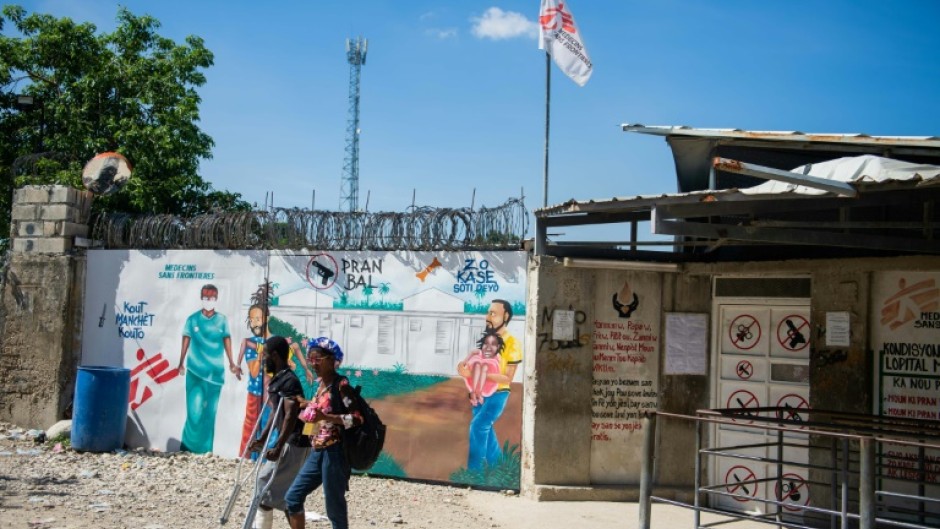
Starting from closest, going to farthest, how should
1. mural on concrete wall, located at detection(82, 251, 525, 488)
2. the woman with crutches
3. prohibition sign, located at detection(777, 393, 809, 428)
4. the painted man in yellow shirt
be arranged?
the woman with crutches → prohibition sign, located at detection(777, 393, 809, 428) → the painted man in yellow shirt → mural on concrete wall, located at detection(82, 251, 525, 488)

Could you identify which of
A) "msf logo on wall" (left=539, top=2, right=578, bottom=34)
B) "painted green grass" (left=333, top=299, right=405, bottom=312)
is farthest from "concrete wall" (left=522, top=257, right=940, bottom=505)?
"msf logo on wall" (left=539, top=2, right=578, bottom=34)

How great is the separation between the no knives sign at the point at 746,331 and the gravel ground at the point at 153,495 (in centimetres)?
287

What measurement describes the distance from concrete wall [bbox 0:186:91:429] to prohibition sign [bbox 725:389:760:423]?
8.35 metres

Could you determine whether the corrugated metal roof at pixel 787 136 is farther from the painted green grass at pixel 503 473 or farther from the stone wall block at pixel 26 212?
the stone wall block at pixel 26 212

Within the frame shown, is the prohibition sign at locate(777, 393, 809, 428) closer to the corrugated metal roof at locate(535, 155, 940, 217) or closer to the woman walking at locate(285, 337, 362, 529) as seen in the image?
the corrugated metal roof at locate(535, 155, 940, 217)

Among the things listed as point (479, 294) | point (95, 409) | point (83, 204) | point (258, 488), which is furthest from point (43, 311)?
point (258, 488)

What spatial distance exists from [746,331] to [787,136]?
211 cm

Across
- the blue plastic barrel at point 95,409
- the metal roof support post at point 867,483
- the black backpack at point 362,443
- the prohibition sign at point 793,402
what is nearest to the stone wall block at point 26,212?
the blue plastic barrel at point 95,409

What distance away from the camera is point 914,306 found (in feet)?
25.1

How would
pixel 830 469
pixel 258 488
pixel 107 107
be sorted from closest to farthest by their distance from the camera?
pixel 830 469 < pixel 258 488 < pixel 107 107

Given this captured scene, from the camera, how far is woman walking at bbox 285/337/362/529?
18.8 ft

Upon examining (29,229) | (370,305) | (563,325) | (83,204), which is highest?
(83,204)

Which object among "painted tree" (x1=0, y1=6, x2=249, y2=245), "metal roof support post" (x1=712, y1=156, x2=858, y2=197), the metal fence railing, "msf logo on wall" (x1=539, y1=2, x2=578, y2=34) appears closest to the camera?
"metal roof support post" (x1=712, y1=156, x2=858, y2=197)

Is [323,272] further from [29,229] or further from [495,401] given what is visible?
[29,229]
